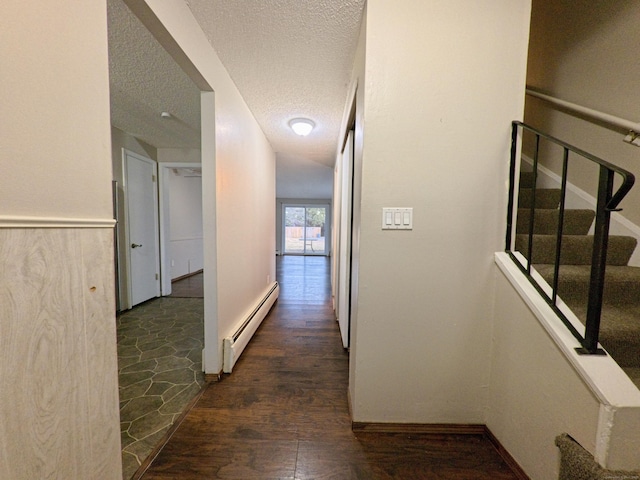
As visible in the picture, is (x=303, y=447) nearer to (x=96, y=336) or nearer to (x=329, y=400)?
(x=329, y=400)

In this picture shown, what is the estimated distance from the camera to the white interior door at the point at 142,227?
3270 mm

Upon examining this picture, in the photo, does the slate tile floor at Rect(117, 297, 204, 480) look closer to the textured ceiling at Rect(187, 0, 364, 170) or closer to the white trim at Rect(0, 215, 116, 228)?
the white trim at Rect(0, 215, 116, 228)

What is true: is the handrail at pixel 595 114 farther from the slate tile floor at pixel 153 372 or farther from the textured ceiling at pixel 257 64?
the slate tile floor at pixel 153 372

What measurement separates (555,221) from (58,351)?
2751mm

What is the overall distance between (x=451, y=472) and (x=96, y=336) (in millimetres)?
1680

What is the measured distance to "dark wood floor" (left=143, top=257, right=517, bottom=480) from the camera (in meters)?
1.16

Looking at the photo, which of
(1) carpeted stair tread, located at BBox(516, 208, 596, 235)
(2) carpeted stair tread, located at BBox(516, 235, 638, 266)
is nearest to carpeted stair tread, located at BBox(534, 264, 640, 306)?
(2) carpeted stair tread, located at BBox(516, 235, 638, 266)

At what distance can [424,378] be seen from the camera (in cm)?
136

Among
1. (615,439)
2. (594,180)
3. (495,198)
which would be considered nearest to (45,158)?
(495,198)

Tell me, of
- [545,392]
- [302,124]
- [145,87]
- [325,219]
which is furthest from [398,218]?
[325,219]

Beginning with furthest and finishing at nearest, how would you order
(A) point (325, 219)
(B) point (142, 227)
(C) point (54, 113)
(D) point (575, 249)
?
(A) point (325, 219)
(B) point (142, 227)
(D) point (575, 249)
(C) point (54, 113)

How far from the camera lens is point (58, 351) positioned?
2.43ft

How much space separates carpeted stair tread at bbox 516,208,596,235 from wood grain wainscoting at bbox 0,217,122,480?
8.05 feet

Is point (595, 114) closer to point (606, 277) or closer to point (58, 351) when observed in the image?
point (606, 277)
